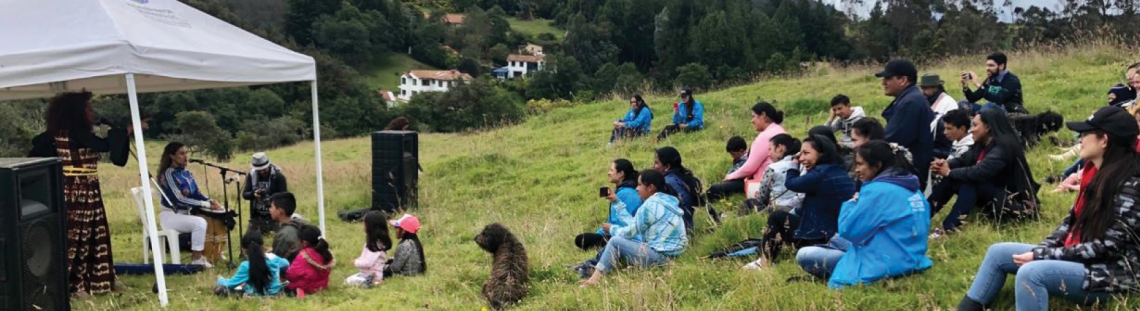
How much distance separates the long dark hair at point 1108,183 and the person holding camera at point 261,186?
707 cm

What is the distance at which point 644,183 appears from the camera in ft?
19.1

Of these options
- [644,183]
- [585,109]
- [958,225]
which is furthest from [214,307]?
[585,109]

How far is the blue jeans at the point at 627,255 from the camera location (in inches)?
218

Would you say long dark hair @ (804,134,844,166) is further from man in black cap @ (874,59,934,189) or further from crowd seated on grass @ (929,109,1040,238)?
man in black cap @ (874,59,934,189)

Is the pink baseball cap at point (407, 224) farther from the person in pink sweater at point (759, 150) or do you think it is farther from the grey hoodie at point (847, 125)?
the grey hoodie at point (847, 125)

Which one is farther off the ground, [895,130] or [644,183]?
[895,130]

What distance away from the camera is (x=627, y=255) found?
5.58m

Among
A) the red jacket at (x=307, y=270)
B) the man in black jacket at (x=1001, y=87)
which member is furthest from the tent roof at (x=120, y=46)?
the man in black jacket at (x=1001, y=87)

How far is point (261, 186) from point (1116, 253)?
24.2 feet

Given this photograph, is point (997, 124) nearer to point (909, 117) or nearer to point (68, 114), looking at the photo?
point (909, 117)

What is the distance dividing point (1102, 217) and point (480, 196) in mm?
8041

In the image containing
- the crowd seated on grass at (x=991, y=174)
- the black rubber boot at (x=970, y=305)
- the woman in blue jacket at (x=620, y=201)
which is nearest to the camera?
the black rubber boot at (x=970, y=305)

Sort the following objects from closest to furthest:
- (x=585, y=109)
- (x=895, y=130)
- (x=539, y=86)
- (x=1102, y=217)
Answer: (x=1102, y=217) < (x=895, y=130) < (x=585, y=109) < (x=539, y=86)

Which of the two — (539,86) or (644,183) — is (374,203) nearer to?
(644,183)
